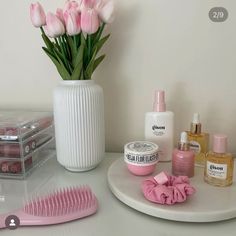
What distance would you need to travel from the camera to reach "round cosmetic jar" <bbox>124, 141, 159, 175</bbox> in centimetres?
48

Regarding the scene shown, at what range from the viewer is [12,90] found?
700mm

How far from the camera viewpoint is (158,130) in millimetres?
555

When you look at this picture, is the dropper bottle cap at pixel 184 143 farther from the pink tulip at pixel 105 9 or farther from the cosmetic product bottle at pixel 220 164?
the pink tulip at pixel 105 9

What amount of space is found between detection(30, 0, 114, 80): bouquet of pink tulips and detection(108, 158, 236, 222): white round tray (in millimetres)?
225

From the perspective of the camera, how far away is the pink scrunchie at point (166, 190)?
0.39m

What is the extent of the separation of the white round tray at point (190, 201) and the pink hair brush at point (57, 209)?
58mm

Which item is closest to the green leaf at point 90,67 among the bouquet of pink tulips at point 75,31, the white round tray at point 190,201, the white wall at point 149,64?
the bouquet of pink tulips at point 75,31

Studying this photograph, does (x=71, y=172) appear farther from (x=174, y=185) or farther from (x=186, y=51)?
(x=186, y=51)

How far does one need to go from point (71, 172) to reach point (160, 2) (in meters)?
0.42

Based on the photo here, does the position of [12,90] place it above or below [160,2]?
below

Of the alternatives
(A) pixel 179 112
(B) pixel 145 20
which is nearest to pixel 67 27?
(B) pixel 145 20

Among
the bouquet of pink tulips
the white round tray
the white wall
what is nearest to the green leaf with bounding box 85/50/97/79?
the bouquet of pink tulips

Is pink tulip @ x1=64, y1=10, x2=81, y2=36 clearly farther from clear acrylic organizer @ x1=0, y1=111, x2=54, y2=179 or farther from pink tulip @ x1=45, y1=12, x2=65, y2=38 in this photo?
clear acrylic organizer @ x1=0, y1=111, x2=54, y2=179

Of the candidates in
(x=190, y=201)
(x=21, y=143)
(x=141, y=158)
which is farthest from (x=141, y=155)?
(x=21, y=143)
